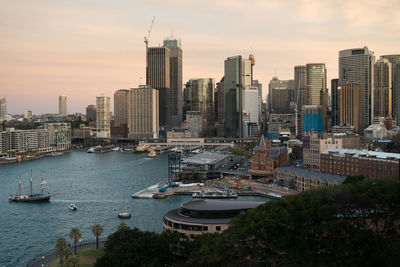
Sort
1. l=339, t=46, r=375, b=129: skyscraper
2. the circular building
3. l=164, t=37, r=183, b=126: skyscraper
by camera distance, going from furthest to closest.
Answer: l=164, t=37, r=183, b=126: skyscraper, l=339, t=46, r=375, b=129: skyscraper, the circular building

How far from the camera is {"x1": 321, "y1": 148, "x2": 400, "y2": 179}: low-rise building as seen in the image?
4000 centimetres

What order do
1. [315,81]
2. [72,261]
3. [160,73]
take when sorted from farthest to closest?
1. [315,81]
2. [160,73]
3. [72,261]

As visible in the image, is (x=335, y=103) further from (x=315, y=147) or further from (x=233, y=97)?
(x=315, y=147)

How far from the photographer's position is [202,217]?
82.7 feet

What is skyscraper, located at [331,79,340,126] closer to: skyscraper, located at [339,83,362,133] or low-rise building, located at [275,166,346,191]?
skyscraper, located at [339,83,362,133]

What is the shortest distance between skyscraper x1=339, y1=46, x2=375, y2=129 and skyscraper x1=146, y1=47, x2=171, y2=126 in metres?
62.7

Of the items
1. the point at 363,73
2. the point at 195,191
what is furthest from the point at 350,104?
the point at 195,191

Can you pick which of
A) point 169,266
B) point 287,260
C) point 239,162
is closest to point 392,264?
point 287,260

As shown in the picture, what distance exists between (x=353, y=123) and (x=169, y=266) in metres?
111

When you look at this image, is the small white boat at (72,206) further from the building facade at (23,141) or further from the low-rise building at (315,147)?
the building facade at (23,141)

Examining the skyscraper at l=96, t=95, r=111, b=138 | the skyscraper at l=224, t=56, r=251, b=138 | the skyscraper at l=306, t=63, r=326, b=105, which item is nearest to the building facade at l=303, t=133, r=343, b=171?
the skyscraper at l=224, t=56, r=251, b=138

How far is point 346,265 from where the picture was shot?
57.7 ft

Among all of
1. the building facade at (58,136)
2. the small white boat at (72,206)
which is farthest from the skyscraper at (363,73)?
the small white boat at (72,206)

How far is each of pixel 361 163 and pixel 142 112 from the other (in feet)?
320
